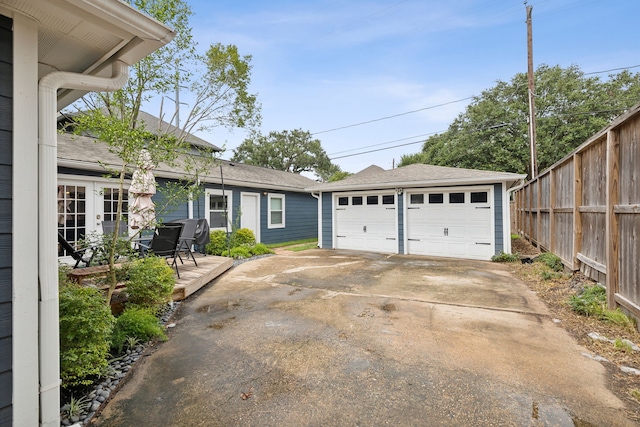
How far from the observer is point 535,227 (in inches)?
339

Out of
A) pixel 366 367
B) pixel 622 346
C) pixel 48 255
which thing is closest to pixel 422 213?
pixel 622 346

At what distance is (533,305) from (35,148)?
5512mm

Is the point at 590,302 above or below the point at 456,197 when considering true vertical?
below

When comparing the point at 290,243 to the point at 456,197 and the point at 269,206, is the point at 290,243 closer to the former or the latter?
the point at 269,206

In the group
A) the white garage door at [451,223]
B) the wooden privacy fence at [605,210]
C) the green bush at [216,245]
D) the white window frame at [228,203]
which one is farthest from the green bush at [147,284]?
the white garage door at [451,223]

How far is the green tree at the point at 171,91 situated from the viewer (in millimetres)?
3172

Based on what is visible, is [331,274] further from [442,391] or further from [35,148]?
[35,148]

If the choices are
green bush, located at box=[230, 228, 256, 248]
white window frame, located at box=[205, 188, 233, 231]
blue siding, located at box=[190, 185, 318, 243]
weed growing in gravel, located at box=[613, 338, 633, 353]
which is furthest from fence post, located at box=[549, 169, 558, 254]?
white window frame, located at box=[205, 188, 233, 231]

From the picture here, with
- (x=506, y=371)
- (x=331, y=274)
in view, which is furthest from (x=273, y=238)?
(x=506, y=371)

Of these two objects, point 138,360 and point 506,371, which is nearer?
point 506,371

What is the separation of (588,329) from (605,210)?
1523mm

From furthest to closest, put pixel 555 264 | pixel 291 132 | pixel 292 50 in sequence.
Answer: pixel 291 132
pixel 292 50
pixel 555 264

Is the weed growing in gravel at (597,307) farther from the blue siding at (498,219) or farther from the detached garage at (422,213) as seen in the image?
the detached garage at (422,213)

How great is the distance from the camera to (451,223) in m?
8.48
